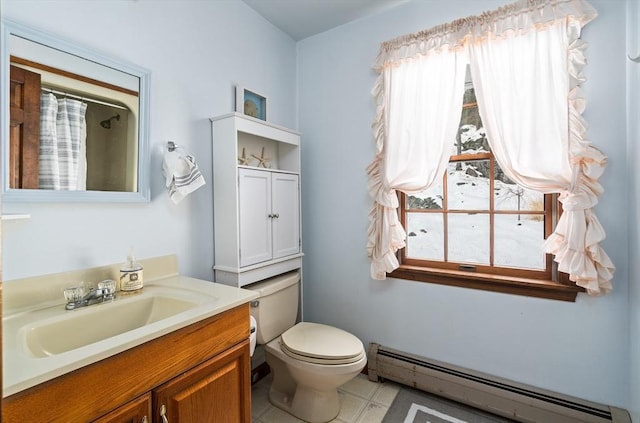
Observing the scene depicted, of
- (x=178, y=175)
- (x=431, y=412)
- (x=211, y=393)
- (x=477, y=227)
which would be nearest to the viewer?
(x=211, y=393)

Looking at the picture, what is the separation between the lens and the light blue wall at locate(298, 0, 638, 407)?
1.58 meters

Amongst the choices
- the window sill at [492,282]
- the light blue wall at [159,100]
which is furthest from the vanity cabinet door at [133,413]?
the window sill at [492,282]

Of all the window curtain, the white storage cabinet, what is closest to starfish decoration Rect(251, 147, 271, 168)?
the white storage cabinet

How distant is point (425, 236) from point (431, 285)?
0.31 metres

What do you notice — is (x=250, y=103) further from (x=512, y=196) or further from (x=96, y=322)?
(x=512, y=196)

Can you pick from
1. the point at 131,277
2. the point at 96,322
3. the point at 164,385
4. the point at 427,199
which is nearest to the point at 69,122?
the point at 131,277

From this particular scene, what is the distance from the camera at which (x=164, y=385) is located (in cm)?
104

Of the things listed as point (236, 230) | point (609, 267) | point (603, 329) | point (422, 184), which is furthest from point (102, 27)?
point (603, 329)

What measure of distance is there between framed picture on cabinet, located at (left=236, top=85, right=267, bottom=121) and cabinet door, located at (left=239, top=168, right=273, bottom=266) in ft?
1.54

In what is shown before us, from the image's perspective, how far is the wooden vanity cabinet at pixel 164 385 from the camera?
2.68 feet

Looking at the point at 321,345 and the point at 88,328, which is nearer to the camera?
the point at 88,328

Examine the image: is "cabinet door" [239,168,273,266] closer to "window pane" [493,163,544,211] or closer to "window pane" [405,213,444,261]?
"window pane" [405,213,444,261]

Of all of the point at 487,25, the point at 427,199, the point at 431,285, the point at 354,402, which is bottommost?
the point at 354,402

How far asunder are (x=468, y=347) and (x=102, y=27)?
2.48 meters
